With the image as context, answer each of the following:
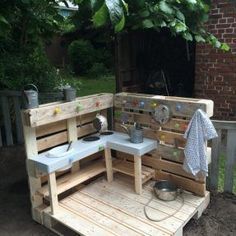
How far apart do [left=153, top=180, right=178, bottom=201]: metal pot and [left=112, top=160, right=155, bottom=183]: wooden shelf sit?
0.44 ft

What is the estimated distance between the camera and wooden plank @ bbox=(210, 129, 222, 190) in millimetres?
3043

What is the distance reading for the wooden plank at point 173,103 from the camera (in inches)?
108

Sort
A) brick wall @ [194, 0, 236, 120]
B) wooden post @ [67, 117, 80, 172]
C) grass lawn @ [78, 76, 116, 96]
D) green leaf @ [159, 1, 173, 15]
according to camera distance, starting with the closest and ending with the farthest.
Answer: green leaf @ [159, 1, 173, 15] < wooden post @ [67, 117, 80, 172] < brick wall @ [194, 0, 236, 120] < grass lawn @ [78, 76, 116, 96]

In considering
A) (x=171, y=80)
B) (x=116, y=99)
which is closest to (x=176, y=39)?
(x=171, y=80)

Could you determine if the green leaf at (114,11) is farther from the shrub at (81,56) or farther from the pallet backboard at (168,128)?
the shrub at (81,56)

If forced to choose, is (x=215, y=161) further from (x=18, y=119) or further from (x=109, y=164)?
(x=18, y=119)

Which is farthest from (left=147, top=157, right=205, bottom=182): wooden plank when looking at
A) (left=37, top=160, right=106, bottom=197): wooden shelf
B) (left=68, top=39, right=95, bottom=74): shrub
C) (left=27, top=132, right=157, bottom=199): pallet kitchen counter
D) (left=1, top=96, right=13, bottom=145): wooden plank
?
(left=68, top=39, right=95, bottom=74): shrub

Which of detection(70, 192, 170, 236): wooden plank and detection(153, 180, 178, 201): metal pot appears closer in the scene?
detection(70, 192, 170, 236): wooden plank

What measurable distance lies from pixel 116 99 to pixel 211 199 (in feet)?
5.05

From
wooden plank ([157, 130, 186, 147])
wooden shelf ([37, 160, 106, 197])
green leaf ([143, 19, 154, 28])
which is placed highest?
green leaf ([143, 19, 154, 28])

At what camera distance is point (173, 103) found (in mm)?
2900

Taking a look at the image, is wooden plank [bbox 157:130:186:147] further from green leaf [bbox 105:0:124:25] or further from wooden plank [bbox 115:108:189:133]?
green leaf [bbox 105:0:124:25]

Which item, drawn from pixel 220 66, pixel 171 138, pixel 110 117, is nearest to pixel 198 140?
pixel 171 138

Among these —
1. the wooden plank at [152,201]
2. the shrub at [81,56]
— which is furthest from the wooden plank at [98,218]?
the shrub at [81,56]
